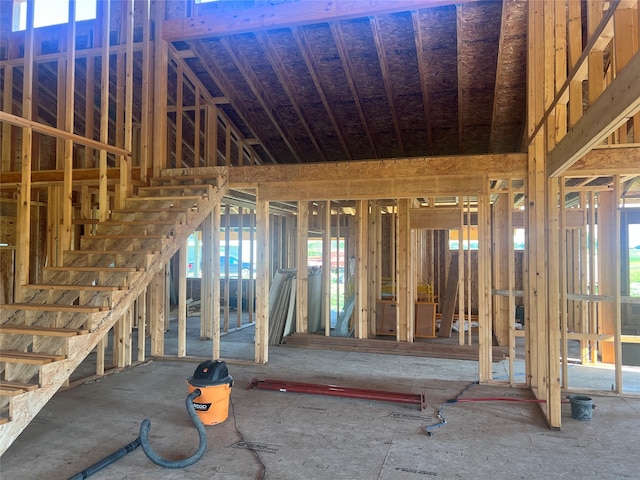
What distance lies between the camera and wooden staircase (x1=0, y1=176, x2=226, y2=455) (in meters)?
3.49

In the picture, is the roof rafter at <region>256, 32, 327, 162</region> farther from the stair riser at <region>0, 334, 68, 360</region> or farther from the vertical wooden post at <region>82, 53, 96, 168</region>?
the stair riser at <region>0, 334, 68, 360</region>

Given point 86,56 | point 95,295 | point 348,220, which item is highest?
point 86,56

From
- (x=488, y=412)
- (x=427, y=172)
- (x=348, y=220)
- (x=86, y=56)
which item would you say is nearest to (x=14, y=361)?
(x=488, y=412)

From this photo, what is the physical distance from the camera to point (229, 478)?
125 inches

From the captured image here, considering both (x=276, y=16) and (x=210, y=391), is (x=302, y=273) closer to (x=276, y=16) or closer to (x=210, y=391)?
(x=210, y=391)

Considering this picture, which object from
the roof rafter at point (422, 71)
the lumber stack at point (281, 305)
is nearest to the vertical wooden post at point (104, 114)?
the lumber stack at point (281, 305)

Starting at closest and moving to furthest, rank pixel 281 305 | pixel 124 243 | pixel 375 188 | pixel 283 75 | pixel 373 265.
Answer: pixel 124 243
pixel 375 188
pixel 283 75
pixel 281 305
pixel 373 265

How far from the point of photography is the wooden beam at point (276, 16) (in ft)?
18.3

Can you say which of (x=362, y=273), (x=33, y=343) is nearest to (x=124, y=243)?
(x=33, y=343)

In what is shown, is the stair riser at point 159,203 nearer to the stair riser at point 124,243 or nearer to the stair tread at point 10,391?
the stair riser at point 124,243

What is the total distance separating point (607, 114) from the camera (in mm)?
2328

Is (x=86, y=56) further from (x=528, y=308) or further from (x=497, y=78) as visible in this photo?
(x=528, y=308)

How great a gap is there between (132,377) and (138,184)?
9.05 feet

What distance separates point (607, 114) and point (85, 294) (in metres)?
4.75
